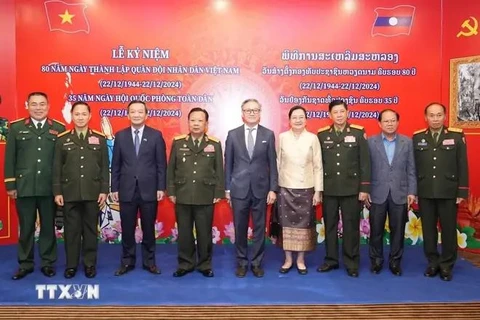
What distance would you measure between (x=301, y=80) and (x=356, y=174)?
1.70 meters

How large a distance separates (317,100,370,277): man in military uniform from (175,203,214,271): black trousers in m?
1.04

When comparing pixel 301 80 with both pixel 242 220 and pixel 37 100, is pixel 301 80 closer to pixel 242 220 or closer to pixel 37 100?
pixel 242 220

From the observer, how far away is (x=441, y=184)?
3.94 m

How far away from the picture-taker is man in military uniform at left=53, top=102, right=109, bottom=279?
12.8 ft

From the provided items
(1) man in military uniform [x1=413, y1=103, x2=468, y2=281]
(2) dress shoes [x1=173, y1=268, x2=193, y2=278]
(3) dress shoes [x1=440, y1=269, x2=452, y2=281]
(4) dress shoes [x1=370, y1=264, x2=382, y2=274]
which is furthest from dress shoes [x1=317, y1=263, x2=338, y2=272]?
(2) dress shoes [x1=173, y1=268, x2=193, y2=278]

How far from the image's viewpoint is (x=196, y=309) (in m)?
3.22

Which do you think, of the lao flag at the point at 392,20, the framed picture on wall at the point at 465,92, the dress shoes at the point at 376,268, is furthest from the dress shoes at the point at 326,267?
the lao flag at the point at 392,20

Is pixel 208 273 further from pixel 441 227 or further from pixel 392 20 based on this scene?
pixel 392 20

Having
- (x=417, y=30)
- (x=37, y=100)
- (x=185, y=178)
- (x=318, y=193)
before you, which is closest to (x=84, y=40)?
(x=37, y=100)

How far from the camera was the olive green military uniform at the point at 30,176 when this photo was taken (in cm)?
394

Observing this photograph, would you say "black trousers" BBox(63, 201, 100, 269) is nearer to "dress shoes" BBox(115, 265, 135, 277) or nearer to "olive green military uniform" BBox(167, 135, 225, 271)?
"dress shoes" BBox(115, 265, 135, 277)

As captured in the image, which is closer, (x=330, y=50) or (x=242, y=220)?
(x=242, y=220)

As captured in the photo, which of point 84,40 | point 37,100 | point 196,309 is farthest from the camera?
point 84,40

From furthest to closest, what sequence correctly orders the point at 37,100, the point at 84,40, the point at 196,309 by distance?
the point at 84,40
the point at 37,100
the point at 196,309
